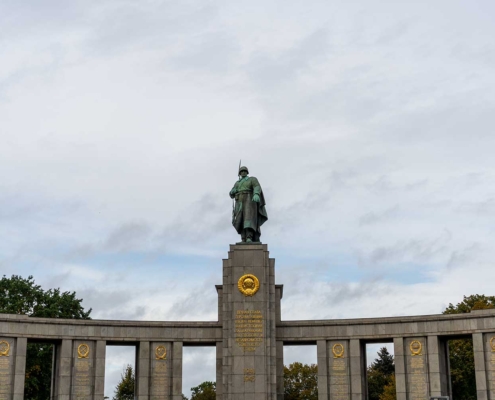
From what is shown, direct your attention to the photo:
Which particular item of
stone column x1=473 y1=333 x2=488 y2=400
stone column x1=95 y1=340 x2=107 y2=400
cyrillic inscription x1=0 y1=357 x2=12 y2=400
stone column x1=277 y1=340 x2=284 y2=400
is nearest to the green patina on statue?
stone column x1=277 y1=340 x2=284 y2=400

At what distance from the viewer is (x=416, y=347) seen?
4178 cm

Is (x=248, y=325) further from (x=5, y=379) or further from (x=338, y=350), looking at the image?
(x=5, y=379)

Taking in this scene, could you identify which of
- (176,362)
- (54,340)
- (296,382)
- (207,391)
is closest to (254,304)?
(176,362)

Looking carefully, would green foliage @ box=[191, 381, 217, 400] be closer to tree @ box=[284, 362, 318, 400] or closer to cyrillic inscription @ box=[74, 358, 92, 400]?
tree @ box=[284, 362, 318, 400]

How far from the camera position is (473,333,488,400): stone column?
39938 millimetres

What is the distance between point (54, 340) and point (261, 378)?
1092 cm

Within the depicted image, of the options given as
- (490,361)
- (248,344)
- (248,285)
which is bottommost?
(490,361)

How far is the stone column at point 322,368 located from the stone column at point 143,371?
8.90 meters

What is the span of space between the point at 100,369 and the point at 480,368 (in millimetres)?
19215

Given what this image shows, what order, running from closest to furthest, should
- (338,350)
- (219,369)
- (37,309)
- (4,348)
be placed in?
1. (4,348)
2. (338,350)
3. (219,369)
4. (37,309)

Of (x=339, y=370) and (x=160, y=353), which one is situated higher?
(x=160, y=353)

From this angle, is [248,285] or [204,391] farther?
[204,391]

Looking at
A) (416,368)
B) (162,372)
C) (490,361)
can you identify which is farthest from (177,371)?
(490,361)

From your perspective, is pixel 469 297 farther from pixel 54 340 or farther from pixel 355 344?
pixel 54 340
